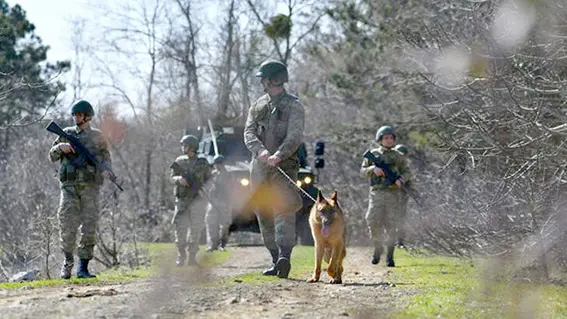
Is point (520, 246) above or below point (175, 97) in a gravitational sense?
below

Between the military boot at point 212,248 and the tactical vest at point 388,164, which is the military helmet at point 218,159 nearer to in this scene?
the military boot at point 212,248

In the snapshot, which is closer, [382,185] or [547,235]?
[547,235]

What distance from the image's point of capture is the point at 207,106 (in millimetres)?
40375

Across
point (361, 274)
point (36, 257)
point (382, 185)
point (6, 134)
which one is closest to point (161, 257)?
point (36, 257)

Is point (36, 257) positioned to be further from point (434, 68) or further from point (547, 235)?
point (547, 235)

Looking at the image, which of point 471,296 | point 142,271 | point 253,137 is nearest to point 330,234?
point 253,137

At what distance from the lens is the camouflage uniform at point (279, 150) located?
438 inches

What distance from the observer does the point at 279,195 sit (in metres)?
11.2

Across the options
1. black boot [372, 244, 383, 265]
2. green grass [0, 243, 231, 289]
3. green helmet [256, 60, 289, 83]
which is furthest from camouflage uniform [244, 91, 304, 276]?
black boot [372, 244, 383, 265]

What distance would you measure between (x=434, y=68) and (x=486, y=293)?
6048mm

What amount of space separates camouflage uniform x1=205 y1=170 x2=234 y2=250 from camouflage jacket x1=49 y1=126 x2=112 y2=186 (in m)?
8.88

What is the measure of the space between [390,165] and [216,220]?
700 centimetres

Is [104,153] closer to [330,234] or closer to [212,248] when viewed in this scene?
[330,234]

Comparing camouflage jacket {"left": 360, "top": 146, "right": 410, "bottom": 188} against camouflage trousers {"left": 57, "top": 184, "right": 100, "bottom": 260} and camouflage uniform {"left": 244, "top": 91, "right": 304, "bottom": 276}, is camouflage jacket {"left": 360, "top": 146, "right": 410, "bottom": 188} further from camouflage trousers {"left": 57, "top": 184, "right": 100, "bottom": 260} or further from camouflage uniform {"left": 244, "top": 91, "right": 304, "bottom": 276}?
camouflage trousers {"left": 57, "top": 184, "right": 100, "bottom": 260}
